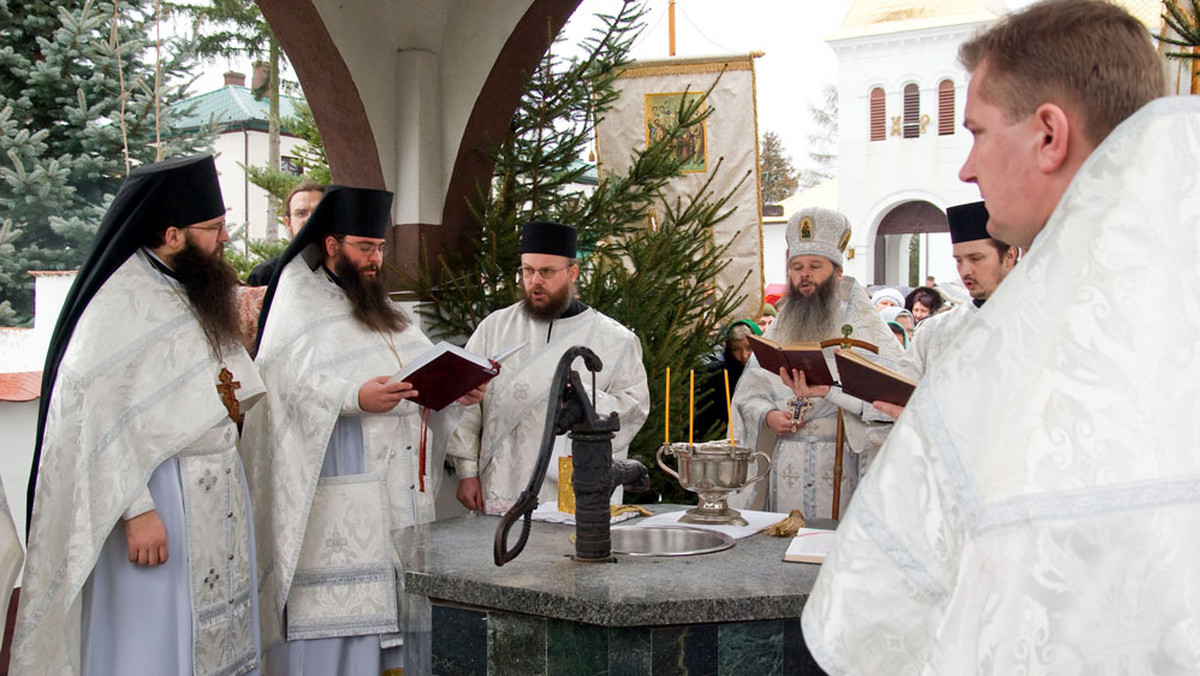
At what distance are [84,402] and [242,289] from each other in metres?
1.84

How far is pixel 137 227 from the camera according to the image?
371cm

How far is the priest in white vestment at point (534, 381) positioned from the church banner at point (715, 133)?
3345 mm

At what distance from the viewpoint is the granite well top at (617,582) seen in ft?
7.76

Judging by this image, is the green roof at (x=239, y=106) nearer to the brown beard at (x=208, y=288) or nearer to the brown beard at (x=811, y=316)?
the brown beard at (x=811, y=316)

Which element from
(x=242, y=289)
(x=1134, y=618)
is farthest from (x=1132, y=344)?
(x=242, y=289)

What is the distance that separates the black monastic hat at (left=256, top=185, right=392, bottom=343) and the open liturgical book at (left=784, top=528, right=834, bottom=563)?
2.27 m

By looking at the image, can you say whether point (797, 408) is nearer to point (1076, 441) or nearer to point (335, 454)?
point (335, 454)

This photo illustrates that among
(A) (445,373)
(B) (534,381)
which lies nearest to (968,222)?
(B) (534,381)

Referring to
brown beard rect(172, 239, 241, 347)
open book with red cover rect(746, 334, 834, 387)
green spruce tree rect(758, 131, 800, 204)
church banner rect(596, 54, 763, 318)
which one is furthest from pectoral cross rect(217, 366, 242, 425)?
green spruce tree rect(758, 131, 800, 204)

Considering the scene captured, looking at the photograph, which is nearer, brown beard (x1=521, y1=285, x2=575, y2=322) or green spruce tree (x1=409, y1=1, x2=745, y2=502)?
brown beard (x1=521, y1=285, x2=575, y2=322)

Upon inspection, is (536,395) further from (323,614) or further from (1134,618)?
(1134,618)

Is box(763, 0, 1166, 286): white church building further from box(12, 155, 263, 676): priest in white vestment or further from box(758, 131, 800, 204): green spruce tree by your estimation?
box(12, 155, 263, 676): priest in white vestment

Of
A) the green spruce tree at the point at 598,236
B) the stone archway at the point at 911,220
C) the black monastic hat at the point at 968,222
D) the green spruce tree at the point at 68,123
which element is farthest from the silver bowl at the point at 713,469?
the stone archway at the point at 911,220

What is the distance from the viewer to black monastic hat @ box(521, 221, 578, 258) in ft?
15.9
